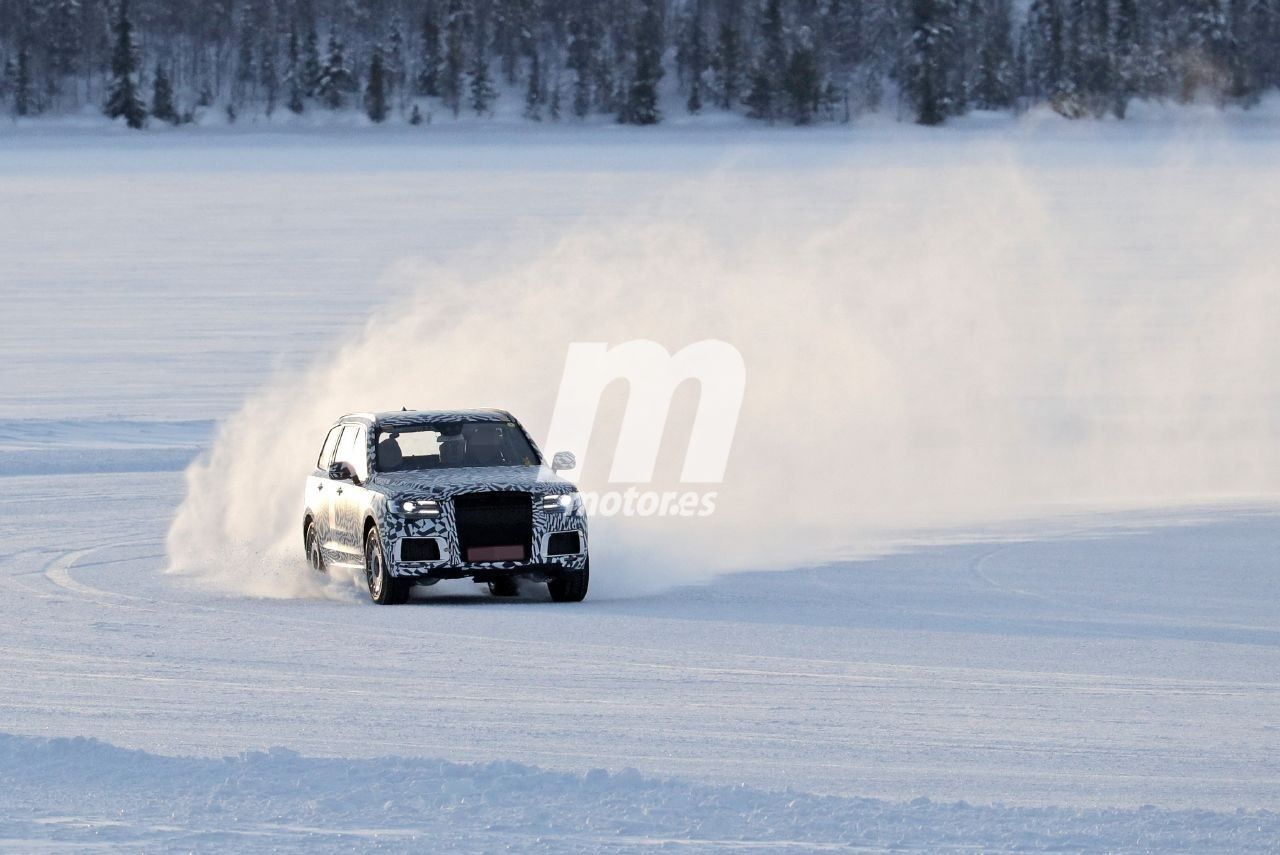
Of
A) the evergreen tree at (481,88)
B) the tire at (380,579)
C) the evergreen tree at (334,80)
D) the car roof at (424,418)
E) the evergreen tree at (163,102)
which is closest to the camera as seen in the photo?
the tire at (380,579)

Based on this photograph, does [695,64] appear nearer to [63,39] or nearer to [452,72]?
[452,72]

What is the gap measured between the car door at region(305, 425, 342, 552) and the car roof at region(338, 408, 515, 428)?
0.62 metres

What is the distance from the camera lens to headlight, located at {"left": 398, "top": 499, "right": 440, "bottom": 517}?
14562 mm

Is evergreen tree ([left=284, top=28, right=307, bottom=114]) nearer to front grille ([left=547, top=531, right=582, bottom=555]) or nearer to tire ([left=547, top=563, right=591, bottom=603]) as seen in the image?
tire ([left=547, top=563, right=591, bottom=603])

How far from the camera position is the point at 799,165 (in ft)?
329

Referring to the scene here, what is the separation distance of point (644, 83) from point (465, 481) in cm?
13331

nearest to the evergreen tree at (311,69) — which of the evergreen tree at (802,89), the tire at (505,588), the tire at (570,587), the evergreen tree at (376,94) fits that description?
the evergreen tree at (376,94)

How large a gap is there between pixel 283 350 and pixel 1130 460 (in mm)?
19621

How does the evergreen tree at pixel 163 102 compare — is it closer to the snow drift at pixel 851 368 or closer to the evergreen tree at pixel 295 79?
the evergreen tree at pixel 295 79

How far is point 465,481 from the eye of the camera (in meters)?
14.9

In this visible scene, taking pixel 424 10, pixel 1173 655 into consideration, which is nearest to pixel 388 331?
pixel 1173 655

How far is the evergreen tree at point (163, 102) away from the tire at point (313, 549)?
131098 mm

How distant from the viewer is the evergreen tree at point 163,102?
472 ft

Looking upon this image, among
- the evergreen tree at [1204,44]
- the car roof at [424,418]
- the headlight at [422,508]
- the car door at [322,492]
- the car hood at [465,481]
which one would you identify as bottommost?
the car door at [322,492]
